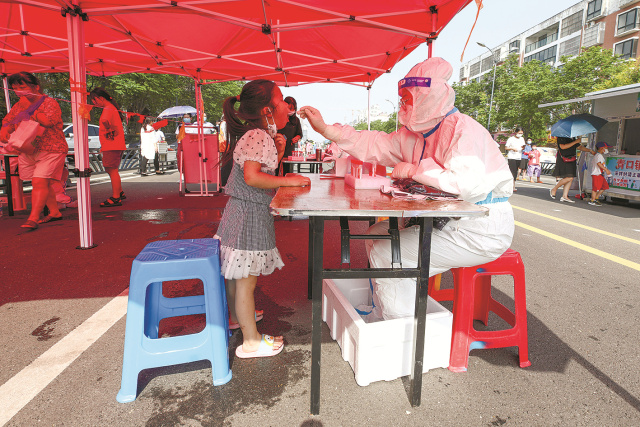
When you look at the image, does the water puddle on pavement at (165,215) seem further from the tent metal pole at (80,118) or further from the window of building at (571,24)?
the window of building at (571,24)

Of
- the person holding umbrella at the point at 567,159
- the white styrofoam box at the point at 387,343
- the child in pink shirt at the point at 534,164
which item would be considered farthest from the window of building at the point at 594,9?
the white styrofoam box at the point at 387,343

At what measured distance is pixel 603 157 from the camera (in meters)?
9.16

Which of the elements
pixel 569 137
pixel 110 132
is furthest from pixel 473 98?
pixel 110 132

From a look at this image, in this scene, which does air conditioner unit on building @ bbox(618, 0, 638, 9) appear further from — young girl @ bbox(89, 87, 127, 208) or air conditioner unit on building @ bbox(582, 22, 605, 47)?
young girl @ bbox(89, 87, 127, 208)

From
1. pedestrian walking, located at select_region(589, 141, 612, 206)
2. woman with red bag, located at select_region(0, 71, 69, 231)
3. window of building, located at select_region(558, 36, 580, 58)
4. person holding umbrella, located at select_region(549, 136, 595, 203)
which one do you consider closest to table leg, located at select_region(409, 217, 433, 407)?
woman with red bag, located at select_region(0, 71, 69, 231)

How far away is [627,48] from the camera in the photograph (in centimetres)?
3403

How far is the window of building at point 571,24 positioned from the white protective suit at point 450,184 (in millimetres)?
51002

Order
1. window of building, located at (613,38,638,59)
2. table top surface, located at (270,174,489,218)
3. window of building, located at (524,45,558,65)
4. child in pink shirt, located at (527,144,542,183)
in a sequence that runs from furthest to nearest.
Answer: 1. window of building, located at (524,45,558,65)
2. window of building, located at (613,38,638,59)
3. child in pink shirt, located at (527,144,542,183)
4. table top surface, located at (270,174,489,218)

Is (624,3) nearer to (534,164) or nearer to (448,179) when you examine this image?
(534,164)

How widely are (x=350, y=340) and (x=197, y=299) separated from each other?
1.01 metres

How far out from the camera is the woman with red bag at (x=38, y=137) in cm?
462

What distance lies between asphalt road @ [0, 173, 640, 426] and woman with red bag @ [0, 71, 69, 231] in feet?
3.71

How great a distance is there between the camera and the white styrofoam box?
1868 mm

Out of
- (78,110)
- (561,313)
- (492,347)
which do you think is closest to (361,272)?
(492,347)
